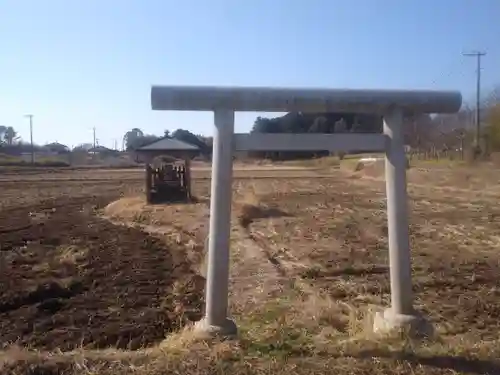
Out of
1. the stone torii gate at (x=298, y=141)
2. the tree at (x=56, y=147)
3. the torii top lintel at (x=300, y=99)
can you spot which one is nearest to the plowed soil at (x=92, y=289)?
the stone torii gate at (x=298, y=141)

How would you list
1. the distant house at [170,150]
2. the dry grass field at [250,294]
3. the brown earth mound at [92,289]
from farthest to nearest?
the distant house at [170,150] < the brown earth mound at [92,289] < the dry grass field at [250,294]

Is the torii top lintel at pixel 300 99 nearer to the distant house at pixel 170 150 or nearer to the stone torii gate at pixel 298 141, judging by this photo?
the stone torii gate at pixel 298 141

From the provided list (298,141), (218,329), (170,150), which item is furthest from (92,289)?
(170,150)

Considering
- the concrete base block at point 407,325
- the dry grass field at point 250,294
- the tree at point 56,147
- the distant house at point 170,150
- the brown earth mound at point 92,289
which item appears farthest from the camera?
the tree at point 56,147

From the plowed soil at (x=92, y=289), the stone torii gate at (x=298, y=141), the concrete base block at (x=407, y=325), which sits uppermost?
the stone torii gate at (x=298, y=141)

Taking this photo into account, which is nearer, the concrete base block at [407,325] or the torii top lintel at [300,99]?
the torii top lintel at [300,99]

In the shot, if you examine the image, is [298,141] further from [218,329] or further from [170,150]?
[170,150]

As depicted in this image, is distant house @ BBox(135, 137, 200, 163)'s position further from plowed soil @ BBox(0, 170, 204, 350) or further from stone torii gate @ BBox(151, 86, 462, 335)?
stone torii gate @ BBox(151, 86, 462, 335)

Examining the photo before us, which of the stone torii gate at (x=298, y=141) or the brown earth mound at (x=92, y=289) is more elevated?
the stone torii gate at (x=298, y=141)

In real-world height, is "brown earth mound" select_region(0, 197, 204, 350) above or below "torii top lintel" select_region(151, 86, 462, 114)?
below

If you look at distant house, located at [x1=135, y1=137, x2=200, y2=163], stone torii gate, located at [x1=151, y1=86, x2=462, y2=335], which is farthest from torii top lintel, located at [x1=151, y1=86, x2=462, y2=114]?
distant house, located at [x1=135, y1=137, x2=200, y2=163]

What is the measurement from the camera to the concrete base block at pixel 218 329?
4.06 m

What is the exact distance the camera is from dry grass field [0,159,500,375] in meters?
3.78

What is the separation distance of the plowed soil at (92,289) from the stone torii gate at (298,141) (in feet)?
5.09
